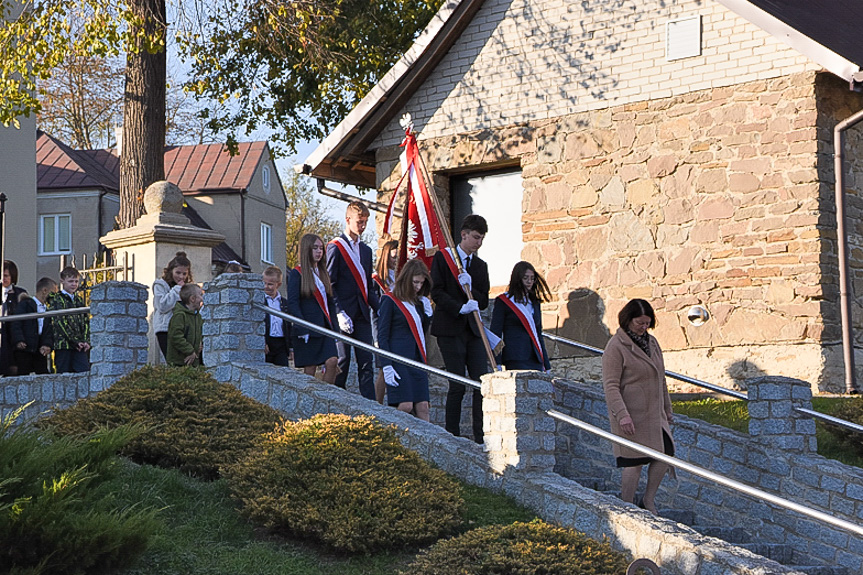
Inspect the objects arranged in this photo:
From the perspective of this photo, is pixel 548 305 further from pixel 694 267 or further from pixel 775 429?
pixel 775 429

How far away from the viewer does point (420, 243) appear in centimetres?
1189

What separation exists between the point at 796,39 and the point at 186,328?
7.32 m

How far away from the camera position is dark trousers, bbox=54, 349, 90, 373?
12.5 meters

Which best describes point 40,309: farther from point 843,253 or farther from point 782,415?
point 843,253

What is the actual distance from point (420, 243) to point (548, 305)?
4141 millimetres

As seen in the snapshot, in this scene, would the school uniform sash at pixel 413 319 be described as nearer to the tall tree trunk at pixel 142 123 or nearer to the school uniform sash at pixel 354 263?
the school uniform sash at pixel 354 263

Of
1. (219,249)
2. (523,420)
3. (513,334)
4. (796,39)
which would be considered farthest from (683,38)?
(219,249)

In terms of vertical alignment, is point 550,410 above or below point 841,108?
below

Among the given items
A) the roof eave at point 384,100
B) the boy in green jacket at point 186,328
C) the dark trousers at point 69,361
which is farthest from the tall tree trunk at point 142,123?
the boy in green jacket at point 186,328

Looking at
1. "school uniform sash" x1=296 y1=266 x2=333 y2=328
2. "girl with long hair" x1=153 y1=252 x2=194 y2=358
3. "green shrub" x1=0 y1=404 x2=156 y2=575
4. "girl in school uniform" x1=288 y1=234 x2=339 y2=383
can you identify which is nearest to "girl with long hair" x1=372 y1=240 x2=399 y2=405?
"girl in school uniform" x1=288 y1=234 x2=339 y2=383

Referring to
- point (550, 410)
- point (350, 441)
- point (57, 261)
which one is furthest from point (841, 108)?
point (57, 261)

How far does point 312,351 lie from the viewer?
11.2 metres

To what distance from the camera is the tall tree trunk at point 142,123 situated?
16.5 meters

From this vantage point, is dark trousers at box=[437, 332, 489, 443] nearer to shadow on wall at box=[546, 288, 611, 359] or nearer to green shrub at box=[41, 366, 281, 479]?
green shrub at box=[41, 366, 281, 479]
